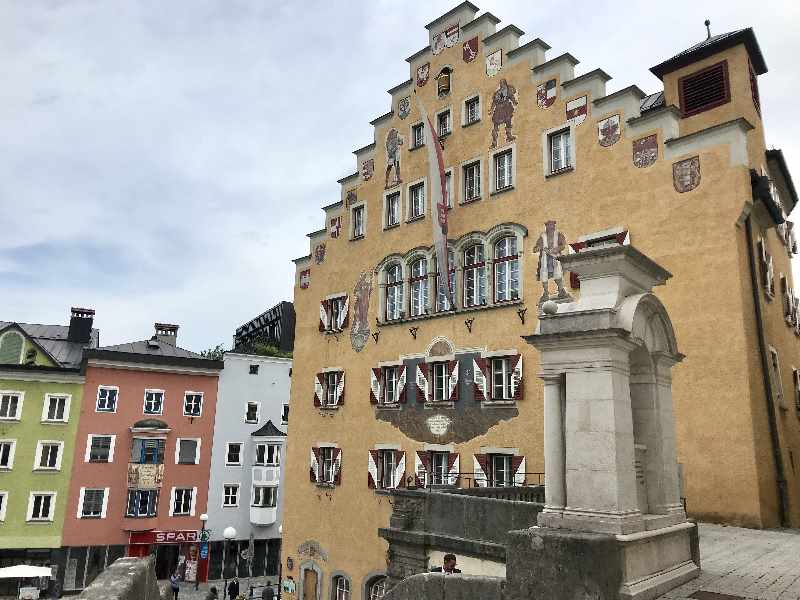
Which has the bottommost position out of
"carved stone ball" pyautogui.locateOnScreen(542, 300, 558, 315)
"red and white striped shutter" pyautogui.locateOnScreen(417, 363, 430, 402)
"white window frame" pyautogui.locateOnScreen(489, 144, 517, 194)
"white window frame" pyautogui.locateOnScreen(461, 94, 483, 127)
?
"carved stone ball" pyautogui.locateOnScreen(542, 300, 558, 315)

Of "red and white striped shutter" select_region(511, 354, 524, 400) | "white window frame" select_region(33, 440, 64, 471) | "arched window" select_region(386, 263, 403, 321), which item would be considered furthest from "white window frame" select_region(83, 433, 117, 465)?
"red and white striped shutter" select_region(511, 354, 524, 400)

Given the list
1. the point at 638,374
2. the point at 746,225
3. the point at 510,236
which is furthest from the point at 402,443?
the point at 638,374

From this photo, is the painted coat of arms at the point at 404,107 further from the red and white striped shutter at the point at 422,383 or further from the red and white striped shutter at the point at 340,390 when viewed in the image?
the red and white striped shutter at the point at 340,390

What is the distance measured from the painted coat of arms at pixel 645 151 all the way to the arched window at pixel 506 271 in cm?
440

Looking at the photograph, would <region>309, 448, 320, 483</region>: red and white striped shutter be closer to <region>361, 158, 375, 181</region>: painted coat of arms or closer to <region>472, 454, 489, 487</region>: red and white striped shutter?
<region>472, 454, 489, 487</region>: red and white striped shutter

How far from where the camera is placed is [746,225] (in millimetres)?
16422

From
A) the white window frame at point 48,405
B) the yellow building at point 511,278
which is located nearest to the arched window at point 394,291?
the yellow building at point 511,278

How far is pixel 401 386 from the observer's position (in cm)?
2297

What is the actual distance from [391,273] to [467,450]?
770cm

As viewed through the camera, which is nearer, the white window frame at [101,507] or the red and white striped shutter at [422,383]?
the red and white striped shutter at [422,383]

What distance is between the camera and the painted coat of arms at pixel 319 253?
28312 mm

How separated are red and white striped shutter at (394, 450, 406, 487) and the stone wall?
16804mm

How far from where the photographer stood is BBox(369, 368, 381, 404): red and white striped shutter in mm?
23828

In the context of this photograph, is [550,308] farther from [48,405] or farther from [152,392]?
[48,405]
